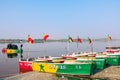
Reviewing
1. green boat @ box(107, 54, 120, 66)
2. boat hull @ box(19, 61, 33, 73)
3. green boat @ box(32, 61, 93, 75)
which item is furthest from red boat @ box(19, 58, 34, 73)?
green boat @ box(107, 54, 120, 66)

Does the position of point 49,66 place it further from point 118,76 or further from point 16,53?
point 16,53

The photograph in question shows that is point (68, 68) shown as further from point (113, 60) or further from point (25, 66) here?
point (113, 60)

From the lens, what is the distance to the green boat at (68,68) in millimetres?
39688

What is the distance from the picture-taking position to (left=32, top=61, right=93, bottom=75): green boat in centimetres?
3969

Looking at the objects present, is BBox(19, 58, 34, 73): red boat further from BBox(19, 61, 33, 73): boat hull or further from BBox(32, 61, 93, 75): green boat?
BBox(32, 61, 93, 75): green boat

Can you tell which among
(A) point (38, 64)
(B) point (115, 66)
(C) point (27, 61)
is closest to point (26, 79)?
(A) point (38, 64)

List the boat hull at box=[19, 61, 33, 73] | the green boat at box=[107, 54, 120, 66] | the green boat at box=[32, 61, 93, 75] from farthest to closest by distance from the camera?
1. the green boat at box=[107, 54, 120, 66]
2. the boat hull at box=[19, 61, 33, 73]
3. the green boat at box=[32, 61, 93, 75]

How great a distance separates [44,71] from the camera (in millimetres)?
45562

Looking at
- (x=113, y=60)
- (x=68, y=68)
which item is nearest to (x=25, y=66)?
(x=68, y=68)

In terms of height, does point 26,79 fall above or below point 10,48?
below

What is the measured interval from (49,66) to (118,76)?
41.5ft

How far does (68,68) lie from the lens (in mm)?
41406

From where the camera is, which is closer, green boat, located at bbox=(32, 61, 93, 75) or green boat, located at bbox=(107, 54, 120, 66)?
green boat, located at bbox=(32, 61, 93, 75)

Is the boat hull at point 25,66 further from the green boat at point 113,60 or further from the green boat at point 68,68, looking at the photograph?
the green boat at point 113,60
